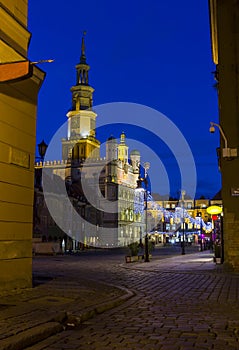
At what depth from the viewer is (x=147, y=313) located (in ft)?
33.2

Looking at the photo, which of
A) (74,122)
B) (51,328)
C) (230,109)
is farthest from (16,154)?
(74,122)

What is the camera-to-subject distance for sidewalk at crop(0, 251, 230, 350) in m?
7.29

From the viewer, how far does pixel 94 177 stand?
94.7 meters

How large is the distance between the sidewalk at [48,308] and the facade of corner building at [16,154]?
32.3 inches

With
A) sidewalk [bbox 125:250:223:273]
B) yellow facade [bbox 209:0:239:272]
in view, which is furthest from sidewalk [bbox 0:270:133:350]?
sidewalk [bbox 125:250:223:273]

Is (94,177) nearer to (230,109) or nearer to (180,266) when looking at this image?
(180,266)

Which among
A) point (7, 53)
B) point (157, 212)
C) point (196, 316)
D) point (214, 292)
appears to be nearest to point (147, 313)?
point (196, 316)

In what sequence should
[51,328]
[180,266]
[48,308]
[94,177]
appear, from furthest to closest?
[94,177], [180,266], [48,308], [51,328]

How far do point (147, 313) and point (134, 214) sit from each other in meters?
92.6

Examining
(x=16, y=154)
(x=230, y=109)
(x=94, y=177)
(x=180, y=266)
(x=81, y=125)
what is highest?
(x=81, y=125)

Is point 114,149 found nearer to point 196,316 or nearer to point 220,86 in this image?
point 220,86

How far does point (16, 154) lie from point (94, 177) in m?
82.0

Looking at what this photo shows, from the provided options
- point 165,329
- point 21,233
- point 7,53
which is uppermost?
point 7,53

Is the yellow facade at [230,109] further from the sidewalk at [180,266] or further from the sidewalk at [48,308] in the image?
the sidewalk at [48,308]
